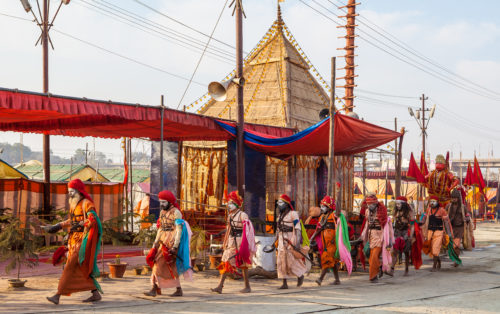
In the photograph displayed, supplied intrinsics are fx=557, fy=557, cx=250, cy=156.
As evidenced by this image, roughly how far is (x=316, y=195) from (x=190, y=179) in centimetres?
408

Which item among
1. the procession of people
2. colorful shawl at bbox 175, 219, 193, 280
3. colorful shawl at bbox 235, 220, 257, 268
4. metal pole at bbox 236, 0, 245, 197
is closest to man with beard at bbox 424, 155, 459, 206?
the procession of people

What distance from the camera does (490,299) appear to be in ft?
28.0

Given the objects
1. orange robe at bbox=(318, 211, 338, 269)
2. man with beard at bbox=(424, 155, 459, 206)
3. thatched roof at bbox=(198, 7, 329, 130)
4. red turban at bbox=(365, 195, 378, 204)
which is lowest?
orange robe at bbox=(318, 211, 338, 269)

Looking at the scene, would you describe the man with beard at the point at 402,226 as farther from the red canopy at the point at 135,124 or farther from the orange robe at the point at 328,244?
the orange robe at the point at 328,244

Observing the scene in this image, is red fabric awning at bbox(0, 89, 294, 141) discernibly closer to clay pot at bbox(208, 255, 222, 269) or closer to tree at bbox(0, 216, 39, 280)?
tree at bbox(0, 216, 39, 280)

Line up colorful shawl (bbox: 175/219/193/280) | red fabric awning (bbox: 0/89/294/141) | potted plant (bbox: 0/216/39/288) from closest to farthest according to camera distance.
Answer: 1. colorful shawl (bbox: 175/219/193/280)
2. potted plant (bbox: 0/216/39/288)
3. red fabric awning (bbox: 0/89/294/141)

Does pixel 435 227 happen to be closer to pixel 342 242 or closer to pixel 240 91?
pixel 342 242

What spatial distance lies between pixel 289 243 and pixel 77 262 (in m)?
3.64

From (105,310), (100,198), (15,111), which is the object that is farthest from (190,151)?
(105,310)

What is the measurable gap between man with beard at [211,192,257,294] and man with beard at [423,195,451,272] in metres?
5.10

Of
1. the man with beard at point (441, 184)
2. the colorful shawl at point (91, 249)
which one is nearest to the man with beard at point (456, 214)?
the man with beard at point (441, 184)

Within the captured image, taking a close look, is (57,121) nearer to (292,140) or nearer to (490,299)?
(292,140)

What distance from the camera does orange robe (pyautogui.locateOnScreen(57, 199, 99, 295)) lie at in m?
7.46

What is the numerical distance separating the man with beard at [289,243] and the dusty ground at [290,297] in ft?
1.14
